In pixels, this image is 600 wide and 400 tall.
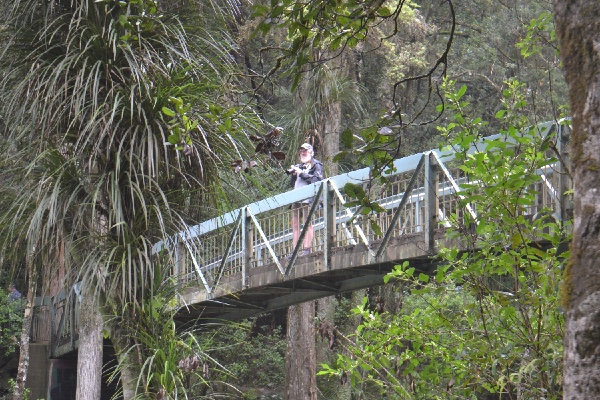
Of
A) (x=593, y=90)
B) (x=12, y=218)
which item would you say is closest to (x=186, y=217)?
(x=12, y=218)

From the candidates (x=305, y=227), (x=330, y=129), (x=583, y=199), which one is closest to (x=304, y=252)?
(x=305, y=227)

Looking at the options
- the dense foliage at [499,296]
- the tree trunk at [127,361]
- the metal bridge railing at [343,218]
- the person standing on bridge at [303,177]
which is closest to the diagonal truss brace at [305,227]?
the metal bridge railing at [343,218]

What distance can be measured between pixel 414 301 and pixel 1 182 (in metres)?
11.1

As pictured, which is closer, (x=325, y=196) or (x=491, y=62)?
(x=325, y=196)

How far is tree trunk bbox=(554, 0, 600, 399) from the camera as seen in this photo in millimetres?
1872

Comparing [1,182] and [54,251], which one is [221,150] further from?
[1,182]

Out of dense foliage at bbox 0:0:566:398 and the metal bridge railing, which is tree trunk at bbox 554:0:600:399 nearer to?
dense foliage at bbox 0:0:566:398

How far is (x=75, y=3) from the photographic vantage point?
6625mm

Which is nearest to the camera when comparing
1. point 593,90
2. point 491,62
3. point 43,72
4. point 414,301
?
point 593,90

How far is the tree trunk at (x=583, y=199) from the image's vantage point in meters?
1.87

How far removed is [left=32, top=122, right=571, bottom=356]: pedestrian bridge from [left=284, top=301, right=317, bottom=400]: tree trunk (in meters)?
3.76

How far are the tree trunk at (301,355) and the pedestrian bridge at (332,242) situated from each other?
3763mm

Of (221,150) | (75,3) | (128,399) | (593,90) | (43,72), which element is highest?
(75,3)

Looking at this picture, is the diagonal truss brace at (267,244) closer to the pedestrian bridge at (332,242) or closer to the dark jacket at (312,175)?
the pedestrian bridge at (332,242)
